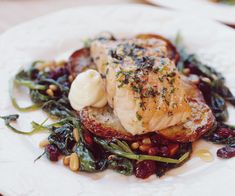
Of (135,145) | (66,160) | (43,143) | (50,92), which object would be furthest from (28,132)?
(135,145)

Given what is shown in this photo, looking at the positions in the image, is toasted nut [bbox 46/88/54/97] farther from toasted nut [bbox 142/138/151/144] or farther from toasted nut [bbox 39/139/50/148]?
toasted nut [bbox 142/138/151/144]

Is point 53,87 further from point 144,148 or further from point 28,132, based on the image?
point 144,148

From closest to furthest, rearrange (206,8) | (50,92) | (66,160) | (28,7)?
(66,160) → (50,92) → (206,8) → (28,7)

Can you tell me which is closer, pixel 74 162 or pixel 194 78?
pixel 74 162

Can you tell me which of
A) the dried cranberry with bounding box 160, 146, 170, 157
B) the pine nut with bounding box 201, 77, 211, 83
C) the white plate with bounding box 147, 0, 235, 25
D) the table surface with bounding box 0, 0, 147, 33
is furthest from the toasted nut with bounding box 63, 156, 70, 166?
the white plate with bounding box 147, 0, 235, 25

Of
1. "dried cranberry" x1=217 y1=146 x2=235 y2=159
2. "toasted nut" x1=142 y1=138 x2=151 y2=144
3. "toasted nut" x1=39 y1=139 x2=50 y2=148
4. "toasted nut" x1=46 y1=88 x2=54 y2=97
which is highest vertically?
"dried cranberry" x1=217 y1=146 x2=235 y2=159

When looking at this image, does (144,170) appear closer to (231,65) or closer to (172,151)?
(172,151)

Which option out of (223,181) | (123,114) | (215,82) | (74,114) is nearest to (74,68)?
(74,114)
